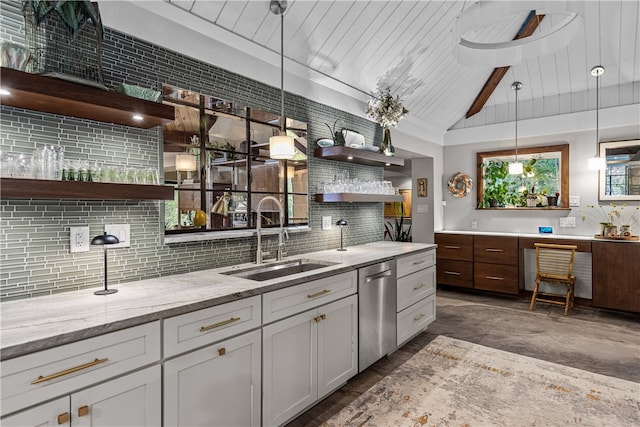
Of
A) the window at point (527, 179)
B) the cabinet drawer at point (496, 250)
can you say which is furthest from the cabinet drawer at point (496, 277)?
the window at point (527, 179)

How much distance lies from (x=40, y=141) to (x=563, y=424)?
10.8ft

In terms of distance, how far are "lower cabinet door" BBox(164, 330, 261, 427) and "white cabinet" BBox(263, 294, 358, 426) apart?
0.10 metres

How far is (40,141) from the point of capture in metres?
1.68

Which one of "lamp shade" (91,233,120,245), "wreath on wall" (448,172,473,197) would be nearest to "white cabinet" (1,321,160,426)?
"lamp shade" (91,233,120,245)

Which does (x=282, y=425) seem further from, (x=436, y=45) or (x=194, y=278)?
(x=436, y=45)

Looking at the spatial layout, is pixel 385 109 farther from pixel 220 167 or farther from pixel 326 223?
pixel 220 167

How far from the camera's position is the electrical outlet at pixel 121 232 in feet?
6.21

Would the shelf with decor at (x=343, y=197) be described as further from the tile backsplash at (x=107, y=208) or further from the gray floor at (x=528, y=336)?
the gray floor at (x=528, y=336)

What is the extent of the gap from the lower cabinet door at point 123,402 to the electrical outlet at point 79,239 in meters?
0.79

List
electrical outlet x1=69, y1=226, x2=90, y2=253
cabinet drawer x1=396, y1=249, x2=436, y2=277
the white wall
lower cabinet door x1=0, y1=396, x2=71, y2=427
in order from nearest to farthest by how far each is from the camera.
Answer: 1. lower cabinet door x1=0, y1=396, x2=71, y2=427
2. electrical outlet x1=69, y1=226, x2=90, y2=253
3. cabinet drawer x1=396, y1=249, x2=436, y2=277
4. the white wall

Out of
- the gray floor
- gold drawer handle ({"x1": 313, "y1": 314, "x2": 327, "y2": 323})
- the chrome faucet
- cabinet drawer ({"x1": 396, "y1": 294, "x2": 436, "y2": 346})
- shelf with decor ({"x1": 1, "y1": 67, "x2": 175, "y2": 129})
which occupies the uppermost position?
shelf with decor ({"x1": 1, "y1": 67, "x2": 175, "y2": 129})

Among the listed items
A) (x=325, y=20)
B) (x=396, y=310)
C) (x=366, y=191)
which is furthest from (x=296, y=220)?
(x=325, y=20)

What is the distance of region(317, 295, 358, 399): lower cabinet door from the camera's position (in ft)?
7.47

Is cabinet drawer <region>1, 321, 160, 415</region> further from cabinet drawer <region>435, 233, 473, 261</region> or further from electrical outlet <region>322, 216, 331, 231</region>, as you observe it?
cabinet drawer <region>435, 233, 473, 261</region>
